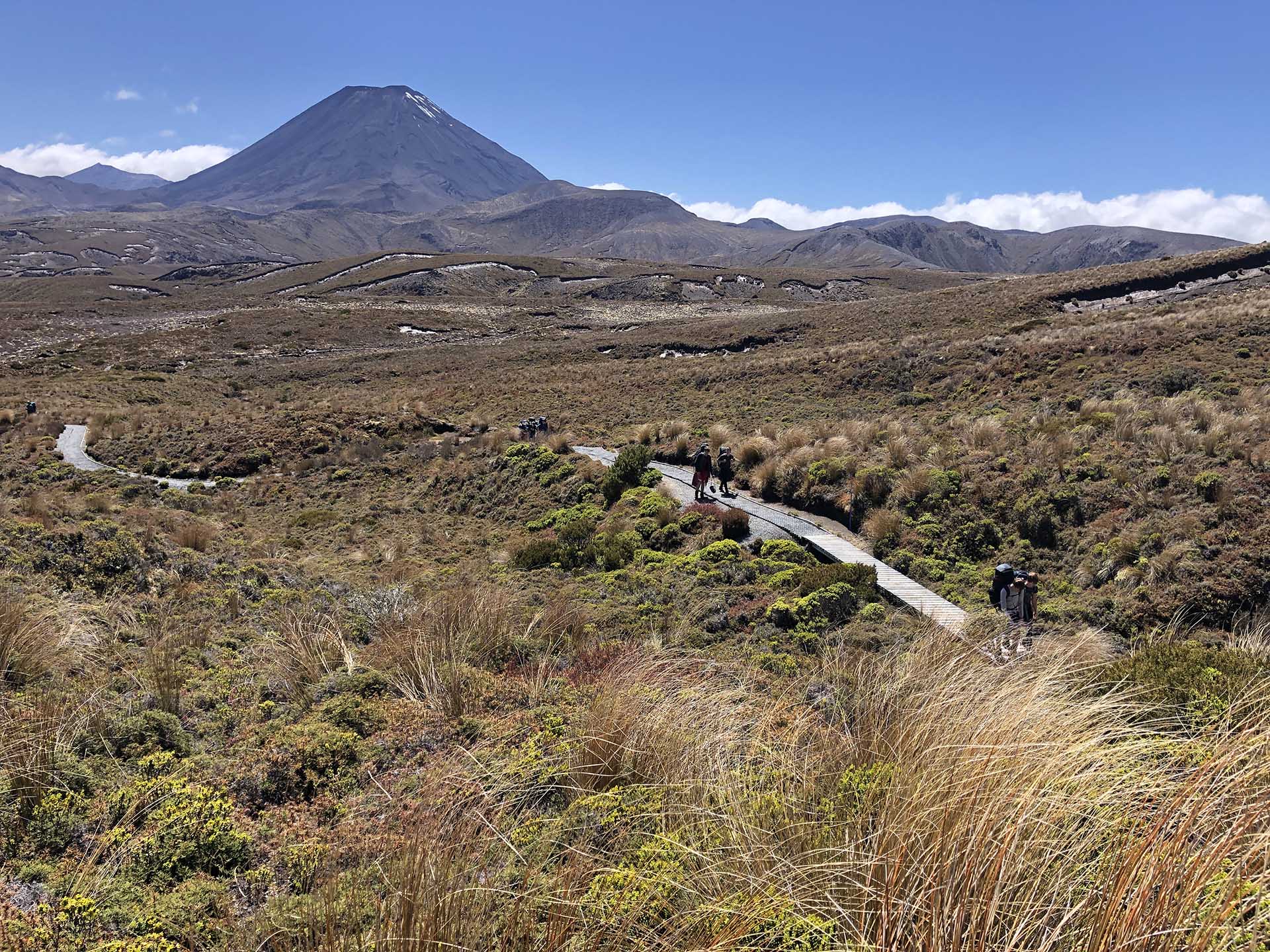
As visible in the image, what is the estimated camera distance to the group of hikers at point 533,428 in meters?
25.4

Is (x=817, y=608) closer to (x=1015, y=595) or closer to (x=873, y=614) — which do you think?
(x=873, y=614)

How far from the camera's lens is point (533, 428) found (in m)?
26.3

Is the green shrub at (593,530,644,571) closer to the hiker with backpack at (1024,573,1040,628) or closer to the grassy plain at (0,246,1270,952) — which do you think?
the grassy plain at (0,246,1270,952)

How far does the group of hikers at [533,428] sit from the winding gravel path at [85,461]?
10.6 meters

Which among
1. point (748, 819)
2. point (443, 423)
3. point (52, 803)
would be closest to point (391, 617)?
point (52, 803)

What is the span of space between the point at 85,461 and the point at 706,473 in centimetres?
2302

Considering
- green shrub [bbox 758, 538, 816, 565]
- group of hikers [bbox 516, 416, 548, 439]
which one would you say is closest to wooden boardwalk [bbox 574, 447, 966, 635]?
green shrub [bbox 758, 538, 816, 565]

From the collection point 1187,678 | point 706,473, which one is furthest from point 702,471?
point 1187,678

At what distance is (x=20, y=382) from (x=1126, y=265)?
260 ft

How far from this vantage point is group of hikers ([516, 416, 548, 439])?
2540 centimetres

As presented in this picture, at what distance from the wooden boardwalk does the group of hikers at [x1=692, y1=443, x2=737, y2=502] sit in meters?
0.30

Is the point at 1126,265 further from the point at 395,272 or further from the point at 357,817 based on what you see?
the point at 395,272

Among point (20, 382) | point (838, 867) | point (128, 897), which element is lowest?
point (20, 382)

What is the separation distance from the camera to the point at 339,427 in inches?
1126
